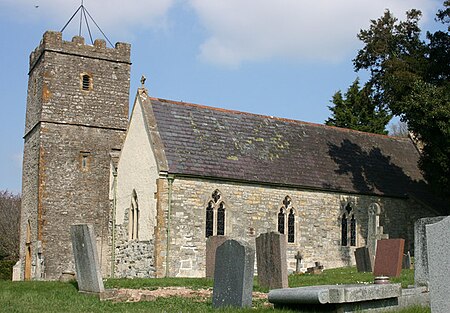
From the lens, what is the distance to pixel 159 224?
26047 mm

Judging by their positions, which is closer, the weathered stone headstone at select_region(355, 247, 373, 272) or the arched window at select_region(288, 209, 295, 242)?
the weathered stone headstone at select_region(355, 247, 373, 272)

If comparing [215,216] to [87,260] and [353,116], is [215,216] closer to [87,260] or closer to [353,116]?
[87,260]

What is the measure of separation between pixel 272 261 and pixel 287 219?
13.7 m

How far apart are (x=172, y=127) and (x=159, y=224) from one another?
4.44 metres

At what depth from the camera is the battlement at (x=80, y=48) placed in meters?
34.5

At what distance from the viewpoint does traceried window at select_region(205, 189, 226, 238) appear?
2717 cm

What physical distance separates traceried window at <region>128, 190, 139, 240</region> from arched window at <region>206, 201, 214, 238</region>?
306 centimetres

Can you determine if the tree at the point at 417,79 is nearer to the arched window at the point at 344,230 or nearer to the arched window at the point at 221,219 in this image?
the arched window at the point at 344,230

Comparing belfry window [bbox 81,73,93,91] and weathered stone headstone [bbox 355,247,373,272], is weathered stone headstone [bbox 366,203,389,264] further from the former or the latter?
belfry window [bbox 81,73,93,91]

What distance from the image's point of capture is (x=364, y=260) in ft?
72.8

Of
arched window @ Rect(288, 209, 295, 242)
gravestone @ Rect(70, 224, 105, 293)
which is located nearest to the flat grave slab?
gravestone @ Rect(70, 224, 105, 293)

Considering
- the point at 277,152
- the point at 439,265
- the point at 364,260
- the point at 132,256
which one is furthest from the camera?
the point at 277,152

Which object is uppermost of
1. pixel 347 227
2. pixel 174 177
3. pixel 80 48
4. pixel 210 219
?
pixel 80 48

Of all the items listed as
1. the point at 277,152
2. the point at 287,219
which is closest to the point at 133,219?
the point at 287,219
